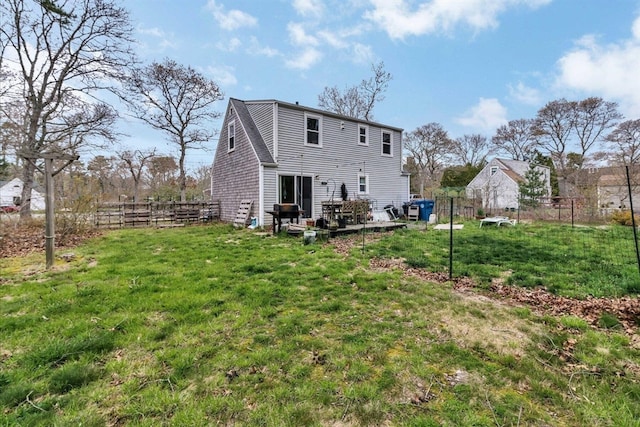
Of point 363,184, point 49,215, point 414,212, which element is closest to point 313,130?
point 363,184

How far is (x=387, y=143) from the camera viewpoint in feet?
50.2

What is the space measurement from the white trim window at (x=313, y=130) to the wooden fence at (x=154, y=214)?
574 cm

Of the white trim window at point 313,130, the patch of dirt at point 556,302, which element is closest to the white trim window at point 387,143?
the white trim window at point 313,130

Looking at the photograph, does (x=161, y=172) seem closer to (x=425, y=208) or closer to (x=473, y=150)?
(x=425, y=208)

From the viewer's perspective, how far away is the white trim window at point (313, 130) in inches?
490

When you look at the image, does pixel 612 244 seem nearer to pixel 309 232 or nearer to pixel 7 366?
pixel 309 232

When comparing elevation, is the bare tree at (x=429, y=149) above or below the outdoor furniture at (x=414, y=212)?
above

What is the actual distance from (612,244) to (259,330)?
884cm

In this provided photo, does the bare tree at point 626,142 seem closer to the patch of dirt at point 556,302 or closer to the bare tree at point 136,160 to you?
the patch of dirt at point 556,302

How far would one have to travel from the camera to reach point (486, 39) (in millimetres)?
13633

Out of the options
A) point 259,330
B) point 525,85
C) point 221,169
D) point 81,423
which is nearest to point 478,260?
point 259,330

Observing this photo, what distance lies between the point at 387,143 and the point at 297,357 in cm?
1418

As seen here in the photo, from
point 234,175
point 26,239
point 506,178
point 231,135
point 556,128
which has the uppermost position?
point 556,128

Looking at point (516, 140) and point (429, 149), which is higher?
point (516, 140)
